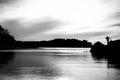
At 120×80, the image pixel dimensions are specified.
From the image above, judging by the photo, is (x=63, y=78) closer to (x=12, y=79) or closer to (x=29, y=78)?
(x=29, y=78)

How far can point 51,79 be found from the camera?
29.3 m

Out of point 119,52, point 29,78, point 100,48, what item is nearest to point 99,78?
point 29,78

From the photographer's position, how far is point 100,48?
456ft

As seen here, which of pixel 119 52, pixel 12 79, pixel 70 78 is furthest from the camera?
pixel 119 52

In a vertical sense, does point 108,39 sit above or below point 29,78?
above

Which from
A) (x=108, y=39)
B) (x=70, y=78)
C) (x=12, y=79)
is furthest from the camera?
(x=108, y=39)

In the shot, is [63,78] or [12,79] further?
[63,78]

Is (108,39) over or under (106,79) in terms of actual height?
over

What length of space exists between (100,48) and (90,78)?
111 m

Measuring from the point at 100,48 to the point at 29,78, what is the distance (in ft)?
371

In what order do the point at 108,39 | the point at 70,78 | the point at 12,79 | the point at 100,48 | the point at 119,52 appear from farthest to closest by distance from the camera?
the point at 100,48
the point at 108,39
the point at 119,52
the point at 70,78
the point at 12,79

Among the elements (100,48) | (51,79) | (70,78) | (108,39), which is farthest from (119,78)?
(100,48)

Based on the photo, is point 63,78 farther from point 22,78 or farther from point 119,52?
point 119,52

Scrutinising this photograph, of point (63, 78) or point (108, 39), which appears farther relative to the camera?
point (108, 39)
